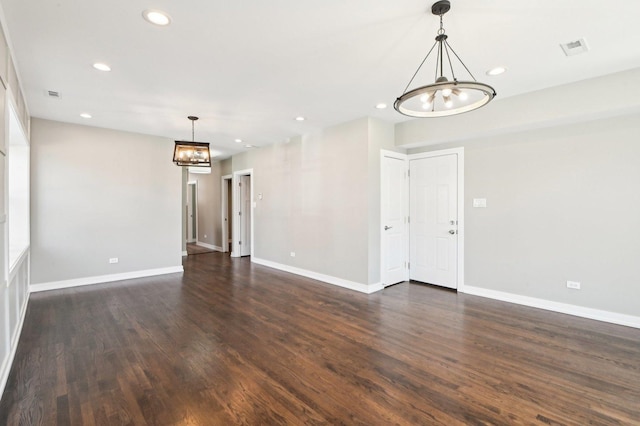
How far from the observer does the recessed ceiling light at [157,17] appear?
217 centimetres

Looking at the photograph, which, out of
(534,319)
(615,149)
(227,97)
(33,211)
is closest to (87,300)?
(33,211)

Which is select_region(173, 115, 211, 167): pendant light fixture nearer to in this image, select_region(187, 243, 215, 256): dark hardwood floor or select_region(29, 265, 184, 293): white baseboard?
select_region(29, 265, 184, 293): white baseboard

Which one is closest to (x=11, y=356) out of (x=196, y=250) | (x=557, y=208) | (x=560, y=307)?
(x=560, y=307)

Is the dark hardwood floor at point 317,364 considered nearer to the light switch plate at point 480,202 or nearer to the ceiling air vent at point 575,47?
the light switch plate at point 480,202

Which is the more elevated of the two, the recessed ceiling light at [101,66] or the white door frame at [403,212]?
the recessed ceiling light at [101,66]

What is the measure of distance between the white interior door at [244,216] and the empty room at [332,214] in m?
1.50

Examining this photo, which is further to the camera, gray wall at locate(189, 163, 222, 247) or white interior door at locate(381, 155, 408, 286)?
gray wall at locate(189, 163, 222, 247)

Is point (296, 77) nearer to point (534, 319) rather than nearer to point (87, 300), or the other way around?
point (534, 319)

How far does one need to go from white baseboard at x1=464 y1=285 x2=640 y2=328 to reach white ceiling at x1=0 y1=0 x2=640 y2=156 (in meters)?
2.46

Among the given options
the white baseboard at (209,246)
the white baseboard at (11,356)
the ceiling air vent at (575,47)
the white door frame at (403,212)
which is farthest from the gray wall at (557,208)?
the white baseboard at (209,246)

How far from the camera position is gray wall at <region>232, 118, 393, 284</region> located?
15.6 ft

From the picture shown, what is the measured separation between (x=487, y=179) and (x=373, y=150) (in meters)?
1.71

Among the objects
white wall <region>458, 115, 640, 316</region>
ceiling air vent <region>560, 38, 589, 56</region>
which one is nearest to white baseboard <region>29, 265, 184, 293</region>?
white wall <region>458, 115, 640, 316</region>

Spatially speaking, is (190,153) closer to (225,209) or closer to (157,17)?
(157,17)
